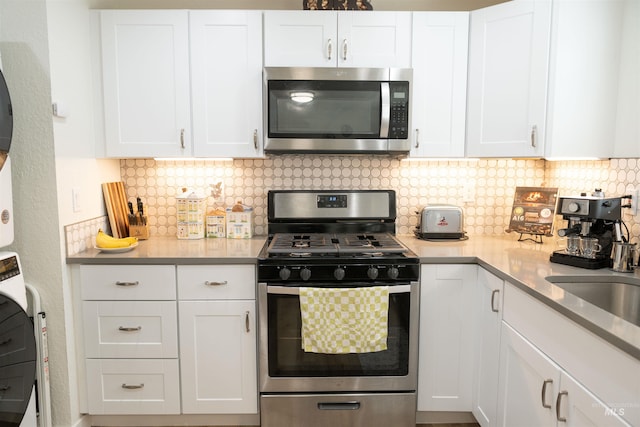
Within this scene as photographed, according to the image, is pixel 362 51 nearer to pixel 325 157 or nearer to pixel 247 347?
pixel 325 157

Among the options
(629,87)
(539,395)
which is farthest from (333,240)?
(629,87)

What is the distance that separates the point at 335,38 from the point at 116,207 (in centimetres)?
160

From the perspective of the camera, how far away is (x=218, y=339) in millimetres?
2086

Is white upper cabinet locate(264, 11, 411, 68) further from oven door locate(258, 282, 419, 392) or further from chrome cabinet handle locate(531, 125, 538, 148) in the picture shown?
oven door locate(258, 282, 419, 392)

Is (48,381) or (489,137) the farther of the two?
(489,137)

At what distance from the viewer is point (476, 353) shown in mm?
2094

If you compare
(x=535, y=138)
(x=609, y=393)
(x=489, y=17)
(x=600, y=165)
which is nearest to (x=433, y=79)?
(x=489, y=17)

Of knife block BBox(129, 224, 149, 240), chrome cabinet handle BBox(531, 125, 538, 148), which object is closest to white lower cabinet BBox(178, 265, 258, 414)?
knife block BBox(129, 224, 149, 240)

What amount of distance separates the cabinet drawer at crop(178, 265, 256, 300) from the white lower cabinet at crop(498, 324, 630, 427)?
3.95 feet

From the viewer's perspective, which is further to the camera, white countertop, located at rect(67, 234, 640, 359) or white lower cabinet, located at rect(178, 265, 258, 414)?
white lower cabinet, located at rect(178, 265, 258, 414)

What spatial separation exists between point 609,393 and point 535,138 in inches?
51.8

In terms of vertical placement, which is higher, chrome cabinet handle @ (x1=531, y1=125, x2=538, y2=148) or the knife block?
chrome cabinet handle @ (x1=531, y1=125, x2=538, y2=148)

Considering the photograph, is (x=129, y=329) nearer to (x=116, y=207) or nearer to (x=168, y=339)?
(x=168, y=339)

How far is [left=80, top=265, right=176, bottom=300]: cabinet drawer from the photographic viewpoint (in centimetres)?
204
